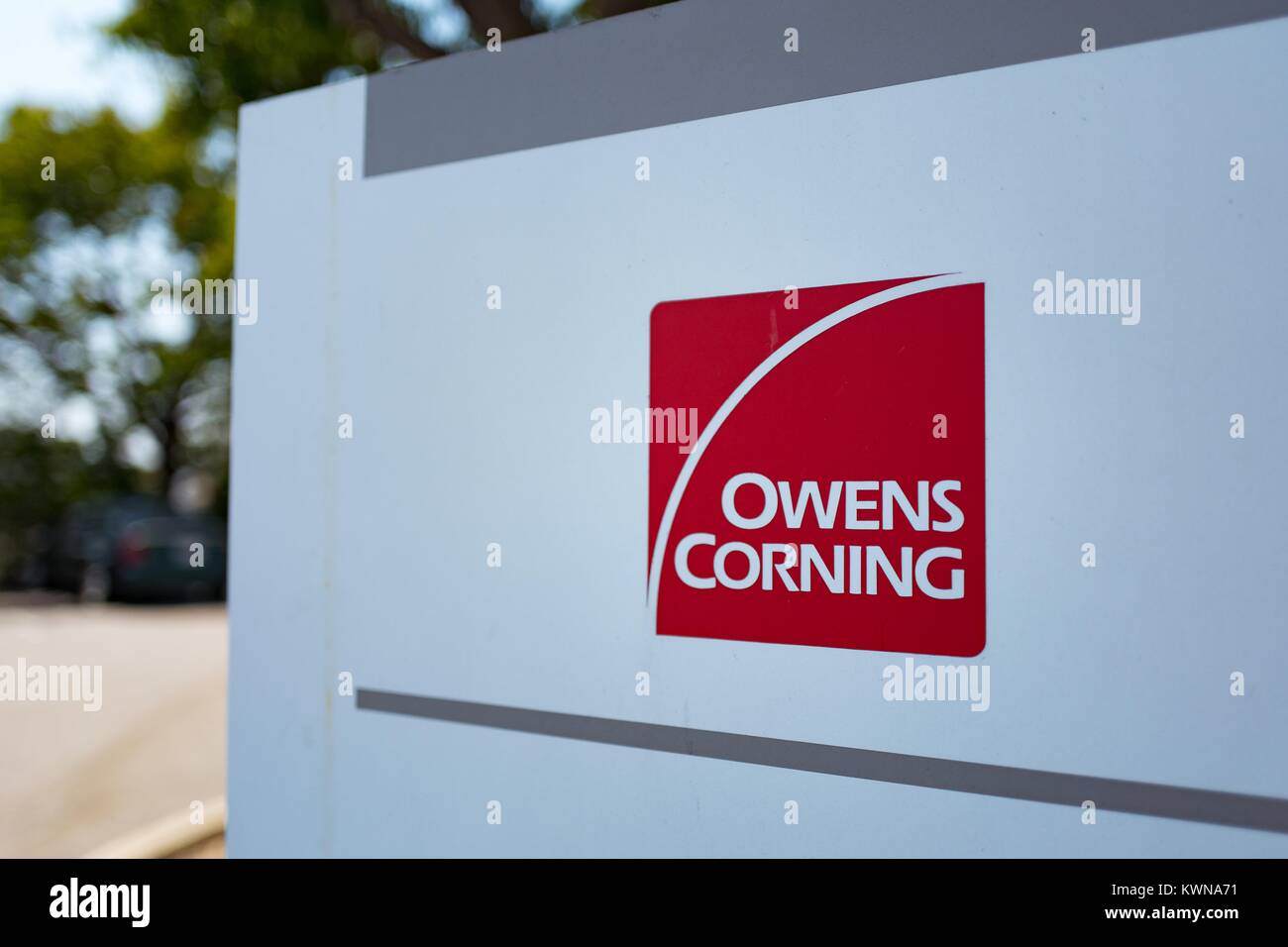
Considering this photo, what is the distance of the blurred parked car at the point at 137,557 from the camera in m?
13.4

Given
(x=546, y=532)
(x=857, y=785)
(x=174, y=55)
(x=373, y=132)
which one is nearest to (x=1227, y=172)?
(x=857, y=785)

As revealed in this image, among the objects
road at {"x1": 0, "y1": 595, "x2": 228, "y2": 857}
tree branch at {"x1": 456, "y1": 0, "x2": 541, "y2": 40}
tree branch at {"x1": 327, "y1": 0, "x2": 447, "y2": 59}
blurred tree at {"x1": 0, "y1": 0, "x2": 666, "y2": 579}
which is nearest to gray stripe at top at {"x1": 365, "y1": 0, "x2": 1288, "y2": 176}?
tree branch at {"x1": 456, "y1": 0, "x2": 541, "y2": 40}

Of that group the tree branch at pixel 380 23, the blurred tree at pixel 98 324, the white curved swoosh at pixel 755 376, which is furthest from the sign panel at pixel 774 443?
the blurred tree at pixel 98 324

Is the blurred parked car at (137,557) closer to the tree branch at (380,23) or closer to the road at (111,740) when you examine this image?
the road at (111,740)

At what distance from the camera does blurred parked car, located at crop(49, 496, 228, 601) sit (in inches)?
527

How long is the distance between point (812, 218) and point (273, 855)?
2.63 m

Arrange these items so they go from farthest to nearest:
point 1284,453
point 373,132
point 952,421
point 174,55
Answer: point 174,55
point 373,132
point 952,421
point 1284,453

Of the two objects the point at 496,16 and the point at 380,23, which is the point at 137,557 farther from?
the point at 496,16

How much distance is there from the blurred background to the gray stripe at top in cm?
217

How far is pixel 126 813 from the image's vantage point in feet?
18.0

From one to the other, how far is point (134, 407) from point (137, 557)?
7.98 m

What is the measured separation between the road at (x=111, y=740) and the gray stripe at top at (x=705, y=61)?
363cm

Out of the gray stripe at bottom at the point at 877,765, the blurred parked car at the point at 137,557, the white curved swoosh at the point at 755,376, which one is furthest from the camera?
the blurred parked car at the point at 137,557
